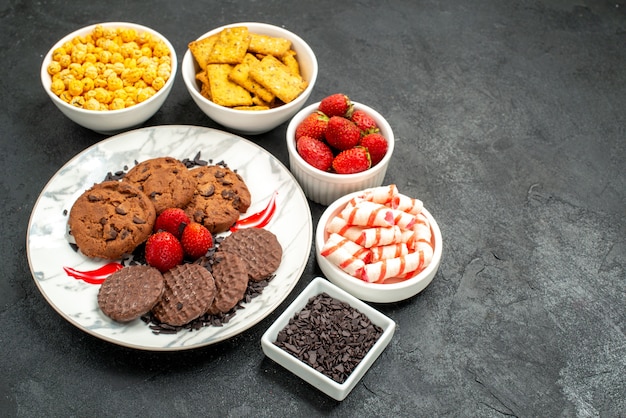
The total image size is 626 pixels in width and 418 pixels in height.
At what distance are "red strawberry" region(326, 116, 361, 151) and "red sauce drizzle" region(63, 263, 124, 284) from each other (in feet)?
3.16

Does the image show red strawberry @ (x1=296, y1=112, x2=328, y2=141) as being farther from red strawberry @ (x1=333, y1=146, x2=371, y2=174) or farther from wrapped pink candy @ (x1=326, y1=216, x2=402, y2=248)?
wrapped pink candy @ (x1=326, y1=216, x2=402, y2=248)

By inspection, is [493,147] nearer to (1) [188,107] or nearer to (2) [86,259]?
(1) [188,107]

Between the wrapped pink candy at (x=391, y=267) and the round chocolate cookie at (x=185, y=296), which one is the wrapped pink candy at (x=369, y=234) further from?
the round chocolate cookie at (x=185, y=296)


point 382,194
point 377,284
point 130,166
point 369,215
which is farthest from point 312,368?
point 130,166

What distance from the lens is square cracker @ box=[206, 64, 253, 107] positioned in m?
2.83

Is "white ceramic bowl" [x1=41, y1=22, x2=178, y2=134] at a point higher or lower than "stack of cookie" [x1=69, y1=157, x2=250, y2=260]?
higher

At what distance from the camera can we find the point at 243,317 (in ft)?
7.66

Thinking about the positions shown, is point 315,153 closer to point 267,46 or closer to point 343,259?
point 343,259

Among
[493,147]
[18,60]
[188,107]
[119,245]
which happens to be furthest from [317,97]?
[18,60]

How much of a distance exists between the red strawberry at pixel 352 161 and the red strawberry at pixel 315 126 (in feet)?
0.47

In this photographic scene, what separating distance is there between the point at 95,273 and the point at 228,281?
1.68 ft

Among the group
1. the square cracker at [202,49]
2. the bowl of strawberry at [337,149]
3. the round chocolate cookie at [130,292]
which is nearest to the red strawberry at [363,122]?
the bowl of strawberry at [337,149]

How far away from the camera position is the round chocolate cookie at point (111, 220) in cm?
245

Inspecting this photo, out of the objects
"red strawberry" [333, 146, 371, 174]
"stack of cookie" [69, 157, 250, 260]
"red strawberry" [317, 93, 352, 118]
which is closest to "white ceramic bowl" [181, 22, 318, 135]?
"red strawberry" [317, 93, 352, 118]
